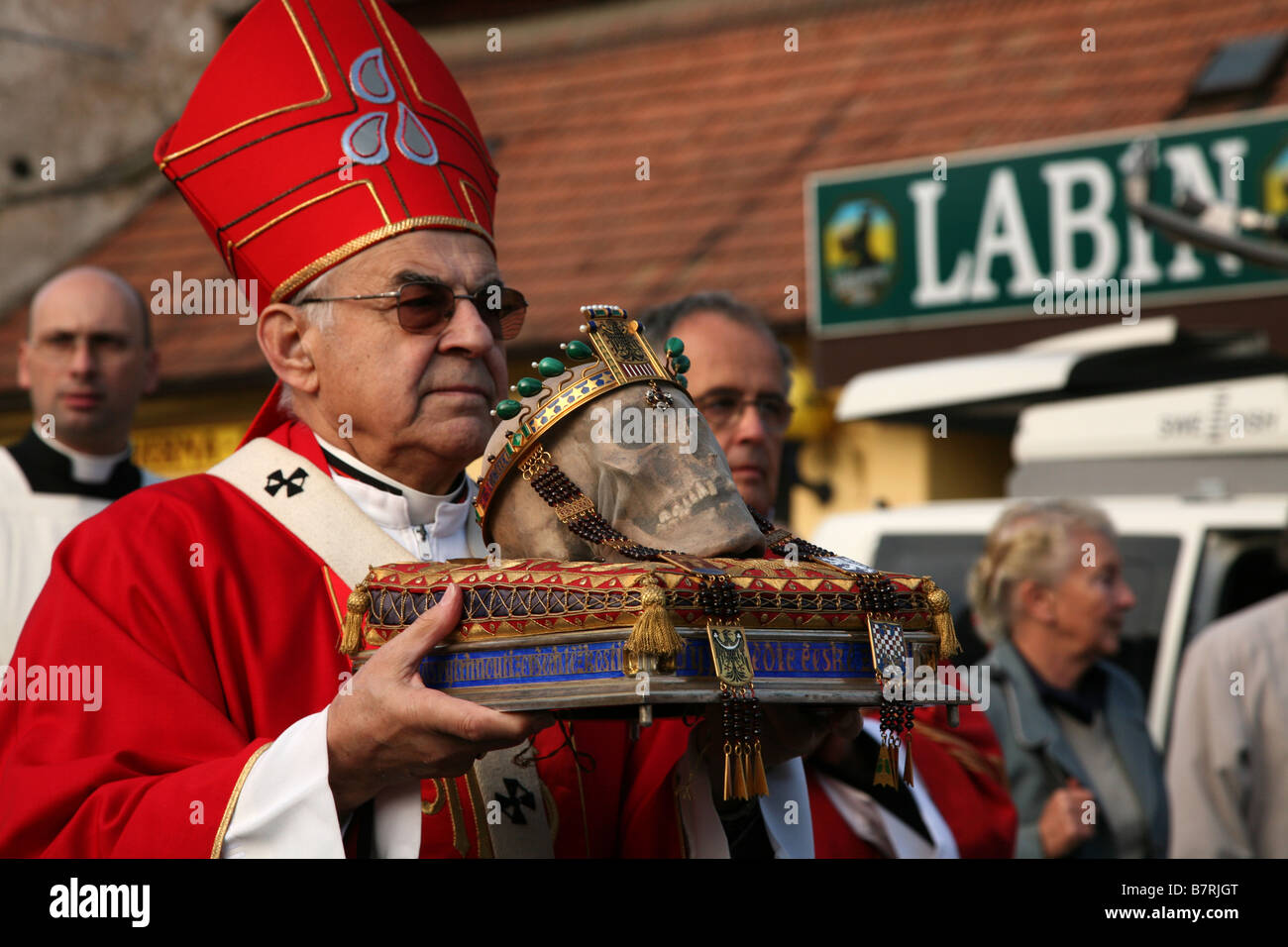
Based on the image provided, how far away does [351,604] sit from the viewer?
2.87 meters

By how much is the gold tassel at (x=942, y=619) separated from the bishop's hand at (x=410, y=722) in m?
0.59

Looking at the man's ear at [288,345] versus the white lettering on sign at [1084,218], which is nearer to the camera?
the man's ear at [288,345]

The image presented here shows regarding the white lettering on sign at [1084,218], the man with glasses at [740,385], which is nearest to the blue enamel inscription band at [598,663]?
the man with glasses at [740,385]

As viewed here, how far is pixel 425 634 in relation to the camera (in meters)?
2.69

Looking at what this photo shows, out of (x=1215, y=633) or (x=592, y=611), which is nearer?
(x=592, y=611)

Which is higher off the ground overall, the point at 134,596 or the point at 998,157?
the point at 998,157

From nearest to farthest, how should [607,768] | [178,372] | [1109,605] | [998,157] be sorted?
[607,768]
[1109,605]
[998,157]
[178,372]

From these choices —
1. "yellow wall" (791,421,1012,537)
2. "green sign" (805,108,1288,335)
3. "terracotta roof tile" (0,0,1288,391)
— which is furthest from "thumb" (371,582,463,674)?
"terracotta roof tile" (0,0,1288,391)

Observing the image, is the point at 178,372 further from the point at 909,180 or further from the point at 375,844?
the point at 375,844

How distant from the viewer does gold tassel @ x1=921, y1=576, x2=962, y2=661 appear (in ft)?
9.23

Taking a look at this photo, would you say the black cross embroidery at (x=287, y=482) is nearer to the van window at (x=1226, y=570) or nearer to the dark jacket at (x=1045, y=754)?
the dark jacket at (x=1045, y=754)

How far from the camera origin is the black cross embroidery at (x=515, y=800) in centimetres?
322
